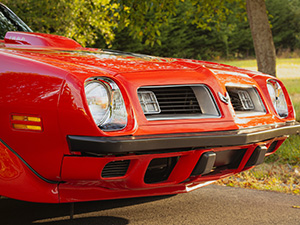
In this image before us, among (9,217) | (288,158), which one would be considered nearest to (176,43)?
(288,158)

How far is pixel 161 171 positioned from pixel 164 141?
1.01 feet

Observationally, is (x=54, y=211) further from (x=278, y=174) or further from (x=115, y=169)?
(x=278, y=174)

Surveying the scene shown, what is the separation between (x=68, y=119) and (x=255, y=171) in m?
3.17

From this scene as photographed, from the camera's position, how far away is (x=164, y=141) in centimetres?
245

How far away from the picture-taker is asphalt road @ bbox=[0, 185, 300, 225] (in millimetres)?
3172

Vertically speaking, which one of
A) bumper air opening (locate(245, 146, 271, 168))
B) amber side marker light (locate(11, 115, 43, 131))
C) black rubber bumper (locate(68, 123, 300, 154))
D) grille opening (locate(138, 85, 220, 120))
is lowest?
bumper air opening (locate(245, 146, 271, 168))

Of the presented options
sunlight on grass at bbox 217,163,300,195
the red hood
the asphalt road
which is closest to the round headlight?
the red hood

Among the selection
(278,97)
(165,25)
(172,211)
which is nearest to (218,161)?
(172,211)

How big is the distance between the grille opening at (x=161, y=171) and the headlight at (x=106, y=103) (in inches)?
13.9

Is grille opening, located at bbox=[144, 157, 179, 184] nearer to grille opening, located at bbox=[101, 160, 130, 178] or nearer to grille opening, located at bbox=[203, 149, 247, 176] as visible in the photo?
grille opening, located at bbox=[101, 160, 130, 178]

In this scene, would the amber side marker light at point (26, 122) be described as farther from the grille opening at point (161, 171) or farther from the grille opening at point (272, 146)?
→ the grille opening at point (272, 146)

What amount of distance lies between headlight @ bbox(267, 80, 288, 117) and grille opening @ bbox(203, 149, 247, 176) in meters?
0.66

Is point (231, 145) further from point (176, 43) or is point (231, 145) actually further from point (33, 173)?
point (176, 43)

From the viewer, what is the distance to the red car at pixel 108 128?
2354 millimetres
